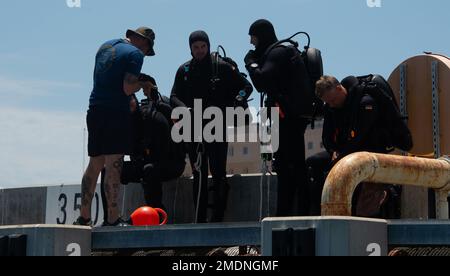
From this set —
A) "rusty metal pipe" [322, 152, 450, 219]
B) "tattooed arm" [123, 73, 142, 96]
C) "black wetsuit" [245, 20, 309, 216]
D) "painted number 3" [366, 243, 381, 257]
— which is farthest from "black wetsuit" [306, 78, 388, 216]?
"painted number 3" [366, 243, 381, 257]

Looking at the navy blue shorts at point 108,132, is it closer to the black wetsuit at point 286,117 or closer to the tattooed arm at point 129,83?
the tattooed arm at point 129,83

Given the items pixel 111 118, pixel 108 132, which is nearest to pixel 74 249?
pixel 108 132

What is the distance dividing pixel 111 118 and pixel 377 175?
2610 mm

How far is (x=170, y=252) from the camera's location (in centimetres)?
746

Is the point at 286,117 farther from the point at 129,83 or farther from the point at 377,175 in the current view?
the point at 377,175

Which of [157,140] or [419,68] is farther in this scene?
[157,140]

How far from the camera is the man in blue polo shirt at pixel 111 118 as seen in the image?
8109 millimetres

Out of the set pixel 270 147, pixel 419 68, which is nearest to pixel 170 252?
pixel 270 147

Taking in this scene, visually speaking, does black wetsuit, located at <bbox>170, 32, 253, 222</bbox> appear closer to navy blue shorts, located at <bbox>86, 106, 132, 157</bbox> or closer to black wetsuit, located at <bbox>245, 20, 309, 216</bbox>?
black wetsuit, located at <bbox>245, 20, 309, 216</bbox>

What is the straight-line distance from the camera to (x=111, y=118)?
820cm

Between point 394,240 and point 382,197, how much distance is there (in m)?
1.70

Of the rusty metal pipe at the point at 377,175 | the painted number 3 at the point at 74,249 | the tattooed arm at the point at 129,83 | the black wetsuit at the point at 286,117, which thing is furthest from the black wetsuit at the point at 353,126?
the painted number 3 at the point at 74,249

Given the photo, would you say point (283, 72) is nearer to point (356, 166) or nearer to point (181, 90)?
point (181, 90)

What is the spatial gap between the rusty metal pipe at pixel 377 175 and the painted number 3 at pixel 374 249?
34 cm
